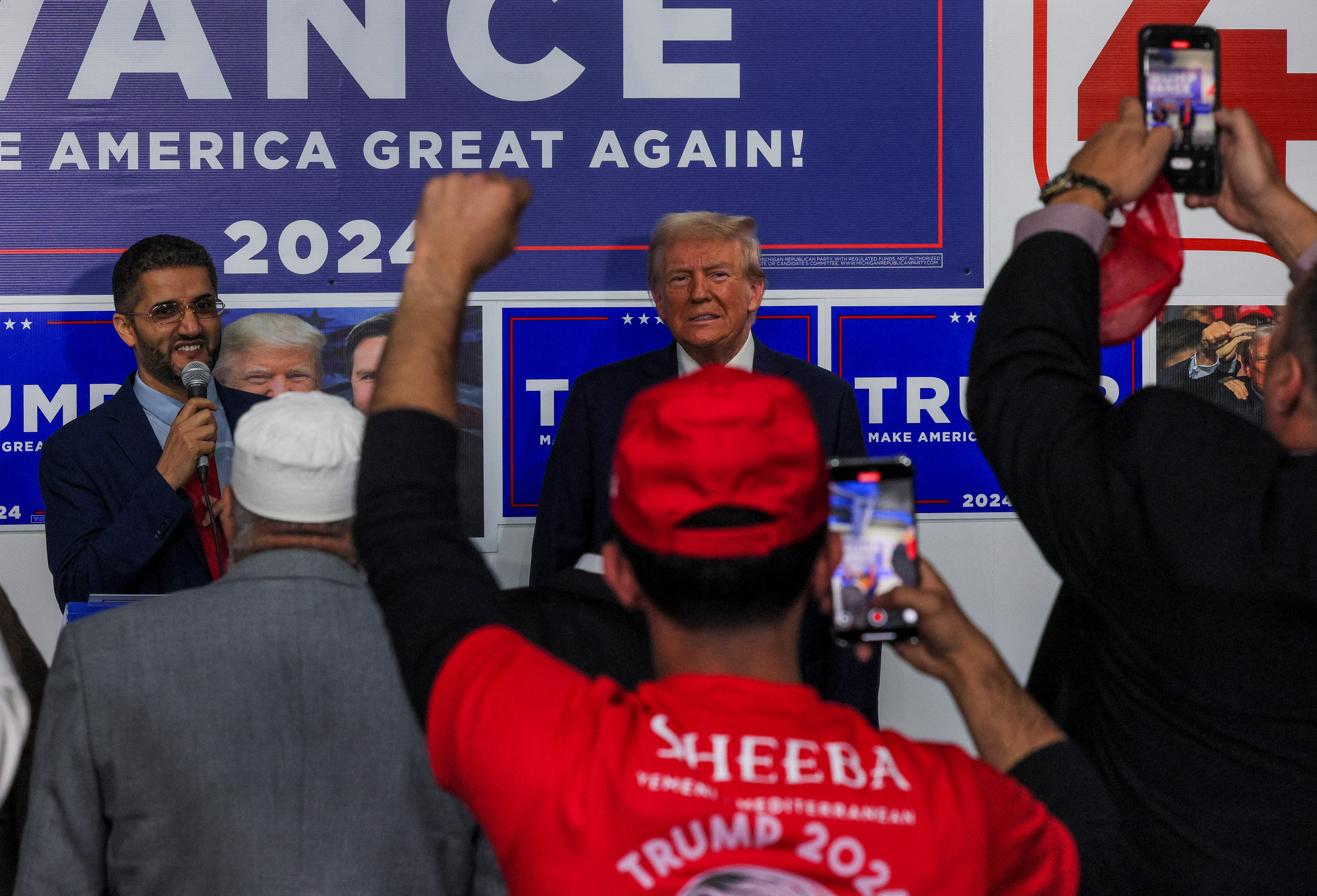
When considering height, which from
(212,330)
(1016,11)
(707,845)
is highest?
(1016,11)

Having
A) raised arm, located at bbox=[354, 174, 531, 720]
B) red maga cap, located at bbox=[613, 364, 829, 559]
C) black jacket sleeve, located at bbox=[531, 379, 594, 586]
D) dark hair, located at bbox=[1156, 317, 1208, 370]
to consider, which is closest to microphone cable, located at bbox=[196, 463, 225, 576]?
black jacket sleeve, located at bbox=[531, 379, 594, 586]

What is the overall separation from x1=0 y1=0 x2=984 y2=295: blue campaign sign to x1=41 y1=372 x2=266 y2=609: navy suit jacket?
56cm

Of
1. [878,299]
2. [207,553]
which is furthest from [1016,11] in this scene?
[207,553]

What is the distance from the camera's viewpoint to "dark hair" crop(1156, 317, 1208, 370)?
337 centimetres

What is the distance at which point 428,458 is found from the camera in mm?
909

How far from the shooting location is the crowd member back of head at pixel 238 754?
56.5 inches

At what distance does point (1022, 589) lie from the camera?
3375 mm

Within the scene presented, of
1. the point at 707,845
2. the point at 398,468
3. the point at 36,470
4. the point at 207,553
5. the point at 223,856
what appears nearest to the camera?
the point at 707,845

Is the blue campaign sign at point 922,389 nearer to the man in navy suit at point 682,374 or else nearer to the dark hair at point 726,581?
the man in navy suit at point 682,374

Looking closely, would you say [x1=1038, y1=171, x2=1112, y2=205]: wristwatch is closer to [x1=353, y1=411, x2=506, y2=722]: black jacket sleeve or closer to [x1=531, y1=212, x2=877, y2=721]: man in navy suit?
[x1=353, y1=411, x2=506, y2=722]: black jacket sleeve


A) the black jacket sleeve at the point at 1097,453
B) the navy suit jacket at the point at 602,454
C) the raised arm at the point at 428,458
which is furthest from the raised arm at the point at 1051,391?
the navy suit jacket at the point at 602,454

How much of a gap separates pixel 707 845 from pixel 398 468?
35cm

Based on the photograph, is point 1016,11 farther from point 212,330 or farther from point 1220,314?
point 212,330

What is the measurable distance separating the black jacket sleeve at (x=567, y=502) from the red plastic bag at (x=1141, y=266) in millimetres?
1886
